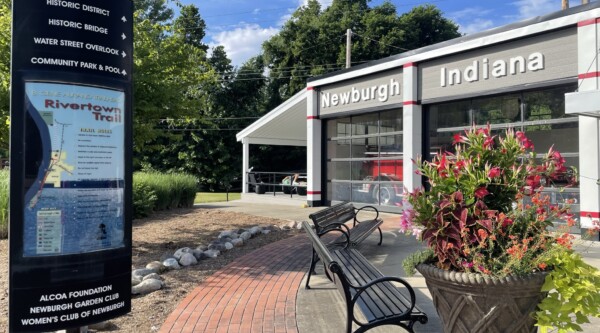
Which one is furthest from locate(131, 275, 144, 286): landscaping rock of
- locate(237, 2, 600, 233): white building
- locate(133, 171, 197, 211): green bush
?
locate(133, 171, 197, 211): green bush

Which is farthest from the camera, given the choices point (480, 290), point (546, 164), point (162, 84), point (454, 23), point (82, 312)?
point (454, 23)

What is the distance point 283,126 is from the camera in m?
21.4

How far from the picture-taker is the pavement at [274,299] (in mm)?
4344

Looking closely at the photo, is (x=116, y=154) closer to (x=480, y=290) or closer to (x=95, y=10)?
(x=95, y=10)

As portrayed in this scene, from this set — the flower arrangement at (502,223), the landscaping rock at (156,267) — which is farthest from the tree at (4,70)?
the flower arrangement at (502,223)

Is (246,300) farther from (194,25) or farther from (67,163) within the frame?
(194,25)

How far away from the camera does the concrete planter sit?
2.73 m

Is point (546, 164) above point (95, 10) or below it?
below

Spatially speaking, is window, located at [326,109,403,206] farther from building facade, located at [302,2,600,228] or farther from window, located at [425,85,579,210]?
window, located at [425,85,579,210]

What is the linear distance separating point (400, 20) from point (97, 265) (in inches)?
1523

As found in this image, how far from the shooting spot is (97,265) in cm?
347

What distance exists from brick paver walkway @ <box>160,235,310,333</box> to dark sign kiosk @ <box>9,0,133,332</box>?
3.64 ft

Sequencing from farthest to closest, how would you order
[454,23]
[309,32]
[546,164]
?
[454,23] → [309,32] → [546,164]

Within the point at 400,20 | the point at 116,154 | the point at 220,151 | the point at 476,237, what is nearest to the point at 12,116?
the point at 116,154
